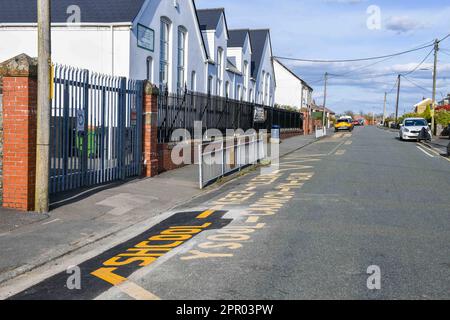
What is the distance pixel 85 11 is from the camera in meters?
22.5

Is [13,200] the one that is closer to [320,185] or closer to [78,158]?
[78,158]

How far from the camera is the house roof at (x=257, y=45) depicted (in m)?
47.7

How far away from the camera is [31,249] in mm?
6938

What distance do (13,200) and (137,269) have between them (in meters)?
4.25

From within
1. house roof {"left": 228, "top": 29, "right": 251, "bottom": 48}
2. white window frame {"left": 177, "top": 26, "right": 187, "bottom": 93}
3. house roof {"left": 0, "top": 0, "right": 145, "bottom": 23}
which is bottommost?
white window frame {"left": 177, "top": 26, "right": 187, "bottom": 93}

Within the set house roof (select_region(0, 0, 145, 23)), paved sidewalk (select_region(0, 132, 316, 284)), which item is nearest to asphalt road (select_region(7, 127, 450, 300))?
paved sidewalk (select_region(0, 132, 316, 284))

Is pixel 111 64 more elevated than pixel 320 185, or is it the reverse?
pixel 111 64

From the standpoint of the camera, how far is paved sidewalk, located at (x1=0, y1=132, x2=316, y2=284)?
22.0ft

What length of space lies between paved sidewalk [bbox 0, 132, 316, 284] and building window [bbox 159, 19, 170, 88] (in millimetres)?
13070

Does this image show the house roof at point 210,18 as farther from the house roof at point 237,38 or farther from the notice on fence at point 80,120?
the notice on fence at point 80,120

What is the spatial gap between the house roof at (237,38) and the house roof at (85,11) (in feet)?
64.5

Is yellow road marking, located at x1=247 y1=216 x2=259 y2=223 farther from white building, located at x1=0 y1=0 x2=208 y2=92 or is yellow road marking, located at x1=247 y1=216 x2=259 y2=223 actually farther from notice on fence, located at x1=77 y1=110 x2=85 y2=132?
white building, located at x1=0 y1=0 x2=208 y2=92

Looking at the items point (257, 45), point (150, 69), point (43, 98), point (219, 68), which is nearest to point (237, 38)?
point (257, 45)
